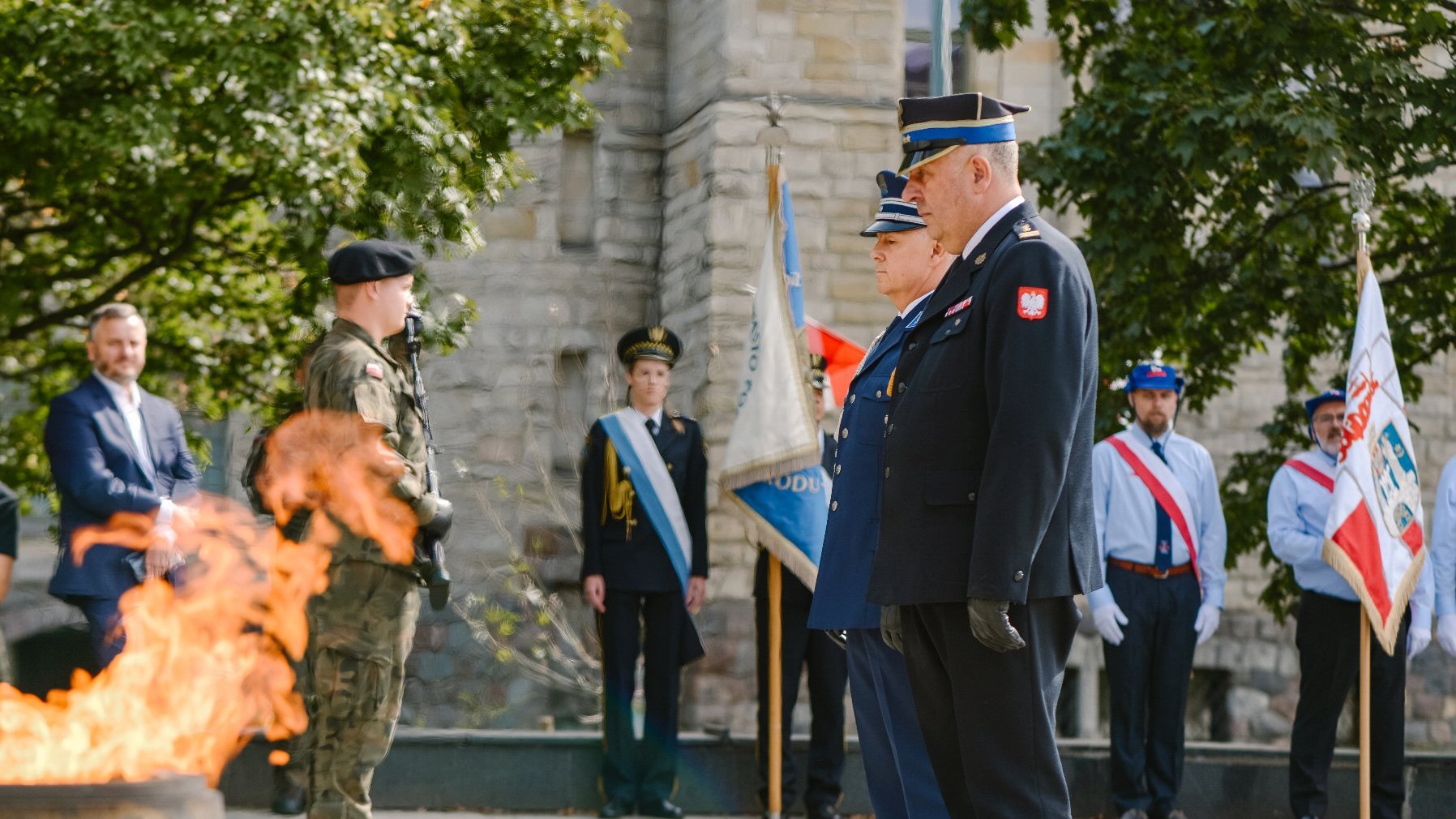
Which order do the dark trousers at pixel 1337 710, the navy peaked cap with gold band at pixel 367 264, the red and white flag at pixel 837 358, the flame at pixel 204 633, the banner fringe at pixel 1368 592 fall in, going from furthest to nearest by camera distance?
the red and white flag at pixel 837 358, the dark trousers at pixel 1337 710, the banner fringe at pixel 1368 592, the navy peaked cap with gold band at pixel 367 264, the flame at pixel 204 633

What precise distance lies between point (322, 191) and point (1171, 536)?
5.05 metres

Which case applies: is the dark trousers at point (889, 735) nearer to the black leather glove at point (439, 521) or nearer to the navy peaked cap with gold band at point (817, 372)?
the black leather glove at point (439, 521)

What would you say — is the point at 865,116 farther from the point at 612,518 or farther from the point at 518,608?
the point at 612,518

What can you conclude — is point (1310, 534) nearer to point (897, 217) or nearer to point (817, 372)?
point (817, 372)

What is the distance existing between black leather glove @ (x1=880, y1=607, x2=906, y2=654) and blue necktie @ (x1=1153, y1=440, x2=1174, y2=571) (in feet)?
14.7

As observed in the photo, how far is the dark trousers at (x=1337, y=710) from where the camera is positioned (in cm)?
857

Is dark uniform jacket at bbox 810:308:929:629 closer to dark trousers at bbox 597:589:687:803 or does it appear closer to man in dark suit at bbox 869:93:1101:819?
man in dark suit at bbox 869:93:1101:819

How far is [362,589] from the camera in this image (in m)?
5.68

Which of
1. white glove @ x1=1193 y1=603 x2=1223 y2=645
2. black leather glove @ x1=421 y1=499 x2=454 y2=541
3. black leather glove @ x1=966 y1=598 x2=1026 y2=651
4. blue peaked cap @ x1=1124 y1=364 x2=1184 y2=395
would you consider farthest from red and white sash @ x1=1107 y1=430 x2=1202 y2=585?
black leather glove @ x1=966 y1=598 x2=1026 y2=651

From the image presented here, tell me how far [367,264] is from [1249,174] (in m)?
6.95

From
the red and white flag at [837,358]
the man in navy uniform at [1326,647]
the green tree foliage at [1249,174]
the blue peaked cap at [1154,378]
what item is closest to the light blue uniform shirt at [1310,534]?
the man in navy uniform at [1326,647]

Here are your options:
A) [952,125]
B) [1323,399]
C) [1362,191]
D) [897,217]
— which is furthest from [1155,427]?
[952,125]

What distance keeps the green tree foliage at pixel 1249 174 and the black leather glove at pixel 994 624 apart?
6.74 meters

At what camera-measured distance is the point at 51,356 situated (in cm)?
1288
